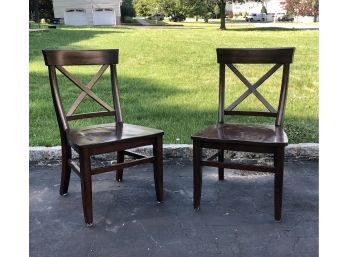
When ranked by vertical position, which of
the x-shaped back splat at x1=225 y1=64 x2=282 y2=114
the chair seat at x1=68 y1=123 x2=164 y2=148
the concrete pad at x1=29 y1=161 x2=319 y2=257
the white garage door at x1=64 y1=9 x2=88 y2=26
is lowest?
the concrete pad at x1=29 y1=161 x2=319 y2=257

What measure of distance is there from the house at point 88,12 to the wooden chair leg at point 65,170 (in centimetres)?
3168

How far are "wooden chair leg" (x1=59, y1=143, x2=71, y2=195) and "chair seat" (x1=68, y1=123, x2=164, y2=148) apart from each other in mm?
134

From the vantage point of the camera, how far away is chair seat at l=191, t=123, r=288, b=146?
2.72 metres

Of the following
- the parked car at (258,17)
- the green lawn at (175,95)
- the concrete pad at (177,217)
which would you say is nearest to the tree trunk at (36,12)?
the parked car at (258,17)

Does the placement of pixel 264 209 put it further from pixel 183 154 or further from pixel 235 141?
pixel 183 154

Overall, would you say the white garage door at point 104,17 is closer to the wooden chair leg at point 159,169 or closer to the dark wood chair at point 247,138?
the dark wood chair at point 247,138

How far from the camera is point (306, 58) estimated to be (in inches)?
431

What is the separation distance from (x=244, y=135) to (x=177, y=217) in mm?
661

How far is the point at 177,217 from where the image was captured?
9.27 ft

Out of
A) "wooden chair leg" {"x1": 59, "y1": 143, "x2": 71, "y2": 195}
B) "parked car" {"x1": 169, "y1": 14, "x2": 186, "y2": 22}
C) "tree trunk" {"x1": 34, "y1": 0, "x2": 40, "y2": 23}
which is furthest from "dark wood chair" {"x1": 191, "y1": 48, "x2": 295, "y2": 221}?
"parked car" {"x1": 169, "y1": 14, "x2": 186, "y2": 22}

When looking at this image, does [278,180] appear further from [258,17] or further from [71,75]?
[258,17]

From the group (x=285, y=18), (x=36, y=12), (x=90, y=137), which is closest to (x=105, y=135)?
(x=90, y=137)

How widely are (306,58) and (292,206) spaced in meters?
8.63

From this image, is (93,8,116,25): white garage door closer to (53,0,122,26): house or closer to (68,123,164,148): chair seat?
(53,0,122,26): house
